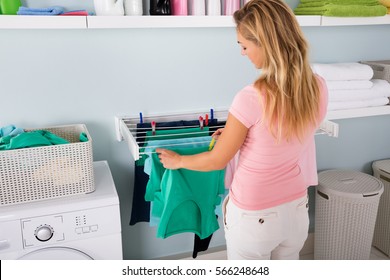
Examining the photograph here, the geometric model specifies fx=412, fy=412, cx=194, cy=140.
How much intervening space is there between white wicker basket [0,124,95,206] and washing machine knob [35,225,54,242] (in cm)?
12

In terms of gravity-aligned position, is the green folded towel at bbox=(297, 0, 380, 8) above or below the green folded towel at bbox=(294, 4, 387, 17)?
above

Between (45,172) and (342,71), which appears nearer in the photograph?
(45,172)

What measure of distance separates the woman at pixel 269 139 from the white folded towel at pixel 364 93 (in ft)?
2.10

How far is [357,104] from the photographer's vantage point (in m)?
2.12

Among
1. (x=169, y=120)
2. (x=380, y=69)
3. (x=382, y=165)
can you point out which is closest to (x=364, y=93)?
(x=380, y=69)

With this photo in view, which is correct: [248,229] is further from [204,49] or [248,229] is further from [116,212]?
[204,49]

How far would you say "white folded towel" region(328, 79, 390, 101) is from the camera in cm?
208

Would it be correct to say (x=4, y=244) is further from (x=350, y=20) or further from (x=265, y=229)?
(x=350, y=20)

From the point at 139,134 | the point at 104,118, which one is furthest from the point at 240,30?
the point at 104,118

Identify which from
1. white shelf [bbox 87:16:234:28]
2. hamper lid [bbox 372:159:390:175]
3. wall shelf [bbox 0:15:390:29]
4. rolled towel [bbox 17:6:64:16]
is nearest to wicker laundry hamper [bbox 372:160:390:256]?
hamper lid [bbox 372:159:390:175]

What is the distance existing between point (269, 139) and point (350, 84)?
1017 millimetres

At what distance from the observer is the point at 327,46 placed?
2.26m

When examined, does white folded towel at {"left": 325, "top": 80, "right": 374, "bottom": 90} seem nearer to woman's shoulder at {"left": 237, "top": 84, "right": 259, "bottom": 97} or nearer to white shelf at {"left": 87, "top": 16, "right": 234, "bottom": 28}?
white shelf at {"left": 87, "top": 16, "right": 234, "bottom": 28}

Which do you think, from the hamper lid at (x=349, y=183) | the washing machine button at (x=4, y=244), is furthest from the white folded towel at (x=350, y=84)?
the washing machine button at (x=4, y=244)
